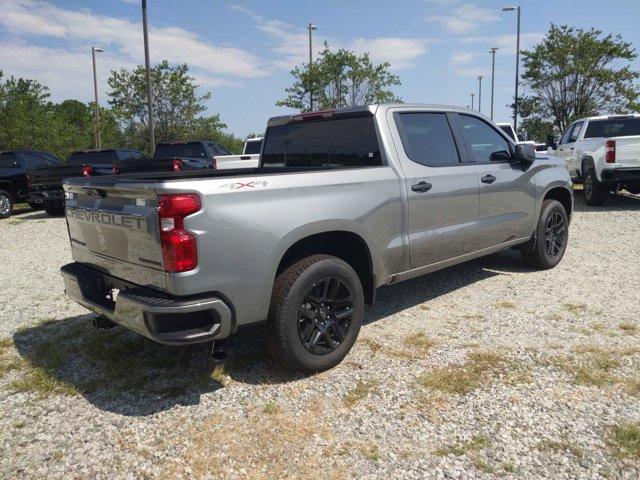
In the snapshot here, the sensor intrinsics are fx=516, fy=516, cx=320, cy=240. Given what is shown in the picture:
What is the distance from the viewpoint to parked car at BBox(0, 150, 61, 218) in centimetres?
1347

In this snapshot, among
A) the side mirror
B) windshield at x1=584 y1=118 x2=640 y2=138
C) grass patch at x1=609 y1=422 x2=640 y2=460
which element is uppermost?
windshield at x1=584 y1=118 x2=640 y2=138

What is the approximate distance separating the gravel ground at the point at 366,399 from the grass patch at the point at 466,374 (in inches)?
0.6

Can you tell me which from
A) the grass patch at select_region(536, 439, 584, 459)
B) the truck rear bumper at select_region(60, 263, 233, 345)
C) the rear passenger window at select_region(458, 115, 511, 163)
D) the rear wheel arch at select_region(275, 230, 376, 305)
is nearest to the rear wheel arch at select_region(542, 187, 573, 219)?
the rear passenger window at select_region(458, 115, 511, 163)

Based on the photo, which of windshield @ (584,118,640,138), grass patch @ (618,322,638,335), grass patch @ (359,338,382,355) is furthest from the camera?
windshield @ (584,118,640,138)

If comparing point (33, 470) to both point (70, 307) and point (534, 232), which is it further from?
point (534, 232)

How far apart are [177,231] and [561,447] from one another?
2.32m

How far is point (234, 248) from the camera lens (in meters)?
2.99

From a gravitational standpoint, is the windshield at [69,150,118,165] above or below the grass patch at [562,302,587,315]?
above

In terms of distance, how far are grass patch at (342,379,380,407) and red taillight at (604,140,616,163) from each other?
8.97 m

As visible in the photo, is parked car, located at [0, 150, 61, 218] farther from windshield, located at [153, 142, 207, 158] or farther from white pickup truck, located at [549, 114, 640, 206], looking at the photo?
white pickup truck, located at [549, 114, 640, 206]

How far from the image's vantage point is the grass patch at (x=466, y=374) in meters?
3.34

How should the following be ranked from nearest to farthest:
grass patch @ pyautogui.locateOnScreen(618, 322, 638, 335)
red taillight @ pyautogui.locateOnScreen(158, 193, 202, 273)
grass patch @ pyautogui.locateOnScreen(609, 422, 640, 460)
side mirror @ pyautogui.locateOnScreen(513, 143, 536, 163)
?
grass patch @ pyautogui.locateOnScreen(609, 422, 640, 460)
red taillight @ pyautogui.locateOnScreen(158, 193, 202, 273)
grass patch @ pyautogui.locateOnScreen(618, 322, 638, 335)
side mirror @ pyautogui.locateOnScreen(513, 143, 536, 163)

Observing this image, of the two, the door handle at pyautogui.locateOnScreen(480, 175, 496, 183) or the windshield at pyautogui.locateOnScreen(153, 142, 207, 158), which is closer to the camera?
the door handle at pyautogui.locateOnScreen(480, 175, 496, 183)

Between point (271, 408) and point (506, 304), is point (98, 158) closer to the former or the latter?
point (506, 304)
